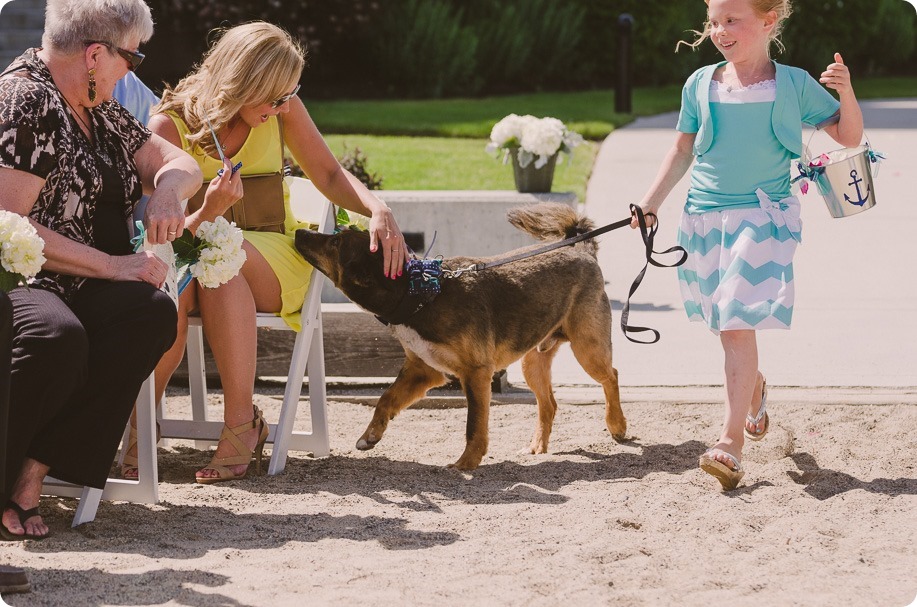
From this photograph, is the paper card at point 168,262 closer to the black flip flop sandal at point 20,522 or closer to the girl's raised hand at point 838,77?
the black flip flop sandal at point 20,522

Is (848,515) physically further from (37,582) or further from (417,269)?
(37,582)

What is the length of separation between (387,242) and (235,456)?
105 centimetres

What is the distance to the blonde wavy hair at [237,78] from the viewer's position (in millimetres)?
4801

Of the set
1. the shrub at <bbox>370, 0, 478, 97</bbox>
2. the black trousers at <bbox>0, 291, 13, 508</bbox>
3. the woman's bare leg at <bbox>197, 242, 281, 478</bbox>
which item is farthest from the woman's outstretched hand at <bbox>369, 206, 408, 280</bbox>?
the shrub at <bbox>370, 0, 478, 97</bbox>

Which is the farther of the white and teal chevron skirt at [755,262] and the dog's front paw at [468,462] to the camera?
the dog's front paw at [468,462]

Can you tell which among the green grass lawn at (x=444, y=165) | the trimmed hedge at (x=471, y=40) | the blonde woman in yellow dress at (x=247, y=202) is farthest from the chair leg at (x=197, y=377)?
the trimmed hedge at (x=471, y=40)

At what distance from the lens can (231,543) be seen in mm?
4047

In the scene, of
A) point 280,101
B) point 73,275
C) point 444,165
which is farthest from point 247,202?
point 444,165

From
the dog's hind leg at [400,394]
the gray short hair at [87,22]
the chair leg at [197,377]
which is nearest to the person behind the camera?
the gray short hair at [87,22]

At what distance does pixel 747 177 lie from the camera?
4.72 metres

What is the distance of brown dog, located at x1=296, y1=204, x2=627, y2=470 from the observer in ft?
16.5

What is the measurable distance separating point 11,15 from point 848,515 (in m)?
14.9

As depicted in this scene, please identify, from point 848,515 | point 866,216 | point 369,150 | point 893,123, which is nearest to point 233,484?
point 848,515

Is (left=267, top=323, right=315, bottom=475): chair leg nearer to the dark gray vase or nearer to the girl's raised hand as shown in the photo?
the girl's raised hand
